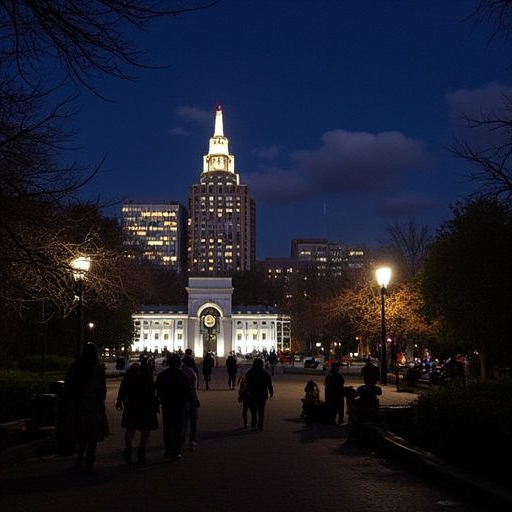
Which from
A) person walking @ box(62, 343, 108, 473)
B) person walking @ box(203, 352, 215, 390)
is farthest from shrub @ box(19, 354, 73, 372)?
person walking @ box(62, 343, 108, 473)

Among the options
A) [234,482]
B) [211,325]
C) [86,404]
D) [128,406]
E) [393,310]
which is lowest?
[234,482]

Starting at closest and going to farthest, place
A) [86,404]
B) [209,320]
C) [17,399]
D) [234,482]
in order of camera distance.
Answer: [234,482] → [86,404] → [17,399] → [209,320]

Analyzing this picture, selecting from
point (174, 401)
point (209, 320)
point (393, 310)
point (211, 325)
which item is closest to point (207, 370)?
point (393, 310)

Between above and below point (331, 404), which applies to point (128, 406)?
above

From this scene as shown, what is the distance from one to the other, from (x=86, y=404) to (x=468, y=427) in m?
5.58

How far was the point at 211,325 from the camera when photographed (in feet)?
391

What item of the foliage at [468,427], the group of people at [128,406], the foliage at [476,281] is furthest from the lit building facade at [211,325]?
the foliage at [468,427]

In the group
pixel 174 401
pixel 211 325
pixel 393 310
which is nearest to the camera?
pixel 174 401

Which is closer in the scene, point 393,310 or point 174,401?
point 174,401

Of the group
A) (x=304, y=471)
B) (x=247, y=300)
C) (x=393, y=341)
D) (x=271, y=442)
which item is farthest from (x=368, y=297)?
(x=247, y=300)

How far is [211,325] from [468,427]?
109789mm

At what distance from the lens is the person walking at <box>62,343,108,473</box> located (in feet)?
35.8

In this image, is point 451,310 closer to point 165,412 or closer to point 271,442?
point 271,442

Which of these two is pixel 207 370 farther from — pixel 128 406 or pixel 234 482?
pixel 234 482
